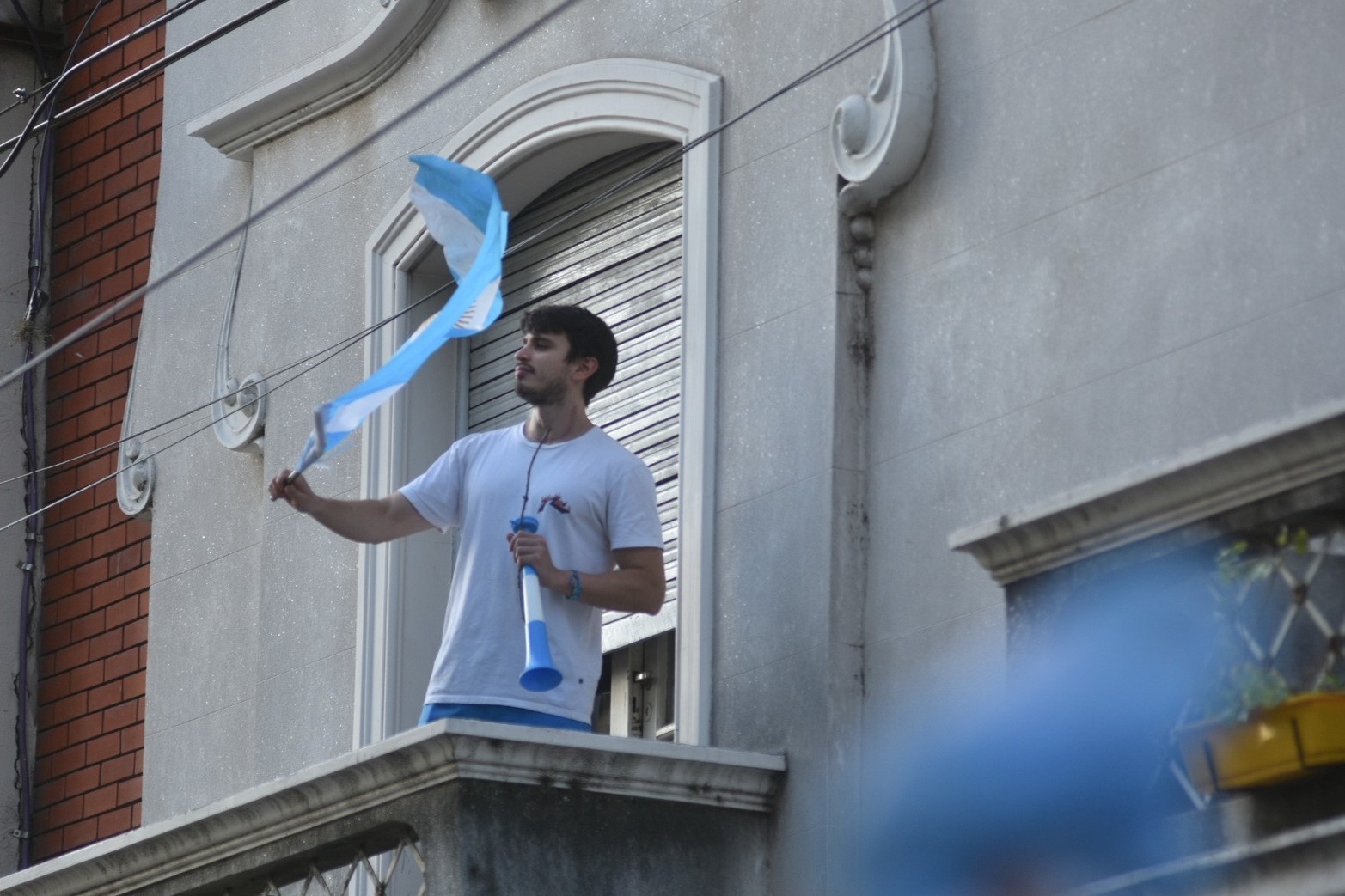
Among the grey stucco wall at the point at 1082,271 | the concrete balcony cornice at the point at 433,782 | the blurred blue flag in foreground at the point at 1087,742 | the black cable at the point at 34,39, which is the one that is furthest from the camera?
the black cable at the point at 34,39

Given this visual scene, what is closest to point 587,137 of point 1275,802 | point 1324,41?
point 1324,41

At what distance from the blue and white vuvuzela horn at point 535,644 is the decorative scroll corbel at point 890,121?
4.80ft

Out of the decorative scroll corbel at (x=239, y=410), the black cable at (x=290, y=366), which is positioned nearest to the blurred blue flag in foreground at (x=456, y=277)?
the black cable at (x=290, y=366)

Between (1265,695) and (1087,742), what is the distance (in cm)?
59

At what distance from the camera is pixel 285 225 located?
37.0 ft

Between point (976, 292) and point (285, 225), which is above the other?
point (285, 225)

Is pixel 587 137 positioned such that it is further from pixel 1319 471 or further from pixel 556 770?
pixel 1319 471

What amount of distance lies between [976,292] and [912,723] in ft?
3.84

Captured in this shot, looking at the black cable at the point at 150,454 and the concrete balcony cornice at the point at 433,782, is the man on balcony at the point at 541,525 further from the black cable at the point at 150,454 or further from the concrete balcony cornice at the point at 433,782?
the black cable at the point at 150,454

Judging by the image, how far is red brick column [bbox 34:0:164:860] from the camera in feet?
40.6

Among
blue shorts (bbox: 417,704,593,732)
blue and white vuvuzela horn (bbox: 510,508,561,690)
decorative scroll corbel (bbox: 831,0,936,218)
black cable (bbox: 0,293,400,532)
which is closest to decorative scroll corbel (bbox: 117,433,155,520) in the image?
black cable (bbox: 0,293,400,532)

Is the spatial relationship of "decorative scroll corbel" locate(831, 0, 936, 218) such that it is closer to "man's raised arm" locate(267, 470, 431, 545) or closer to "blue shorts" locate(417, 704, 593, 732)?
"man's raised arm" locate(267, 470, 431, 545)

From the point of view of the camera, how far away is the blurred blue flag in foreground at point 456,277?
8.10 meters

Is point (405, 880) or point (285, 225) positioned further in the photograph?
point (285, 225)
